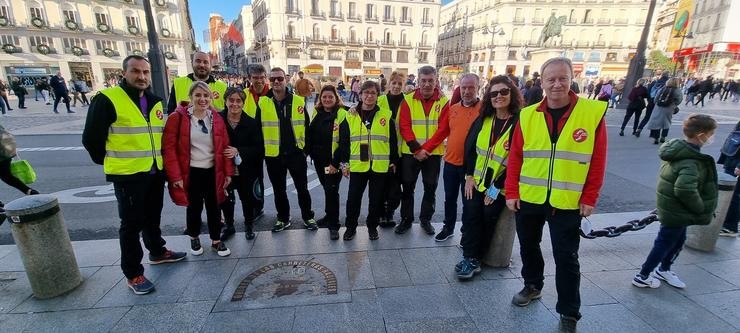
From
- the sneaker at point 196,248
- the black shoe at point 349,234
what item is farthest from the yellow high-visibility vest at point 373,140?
the sneaker at point 196,248

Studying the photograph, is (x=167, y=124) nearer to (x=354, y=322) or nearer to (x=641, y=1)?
(x=354, y=322)

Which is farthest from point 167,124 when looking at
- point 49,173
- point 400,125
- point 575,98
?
point 49,173

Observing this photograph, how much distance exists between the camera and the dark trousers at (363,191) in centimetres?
390

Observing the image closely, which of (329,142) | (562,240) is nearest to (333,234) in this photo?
(329,142)

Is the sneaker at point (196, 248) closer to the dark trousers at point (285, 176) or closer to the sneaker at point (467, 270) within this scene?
the dark trousers at point (285, 176)

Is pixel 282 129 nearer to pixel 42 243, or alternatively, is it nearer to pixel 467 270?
pixel 42 243

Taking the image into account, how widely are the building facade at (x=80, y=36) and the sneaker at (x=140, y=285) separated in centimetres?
4022

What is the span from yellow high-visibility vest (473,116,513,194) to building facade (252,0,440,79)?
149 ft

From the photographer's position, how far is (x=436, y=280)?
3234 mm

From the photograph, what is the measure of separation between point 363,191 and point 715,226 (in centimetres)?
396

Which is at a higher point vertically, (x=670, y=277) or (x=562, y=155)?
(x=562, y=155)

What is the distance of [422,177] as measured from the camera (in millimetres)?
4090

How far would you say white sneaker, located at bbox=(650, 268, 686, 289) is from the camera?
3.11 m

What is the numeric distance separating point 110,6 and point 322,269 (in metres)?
51.0
